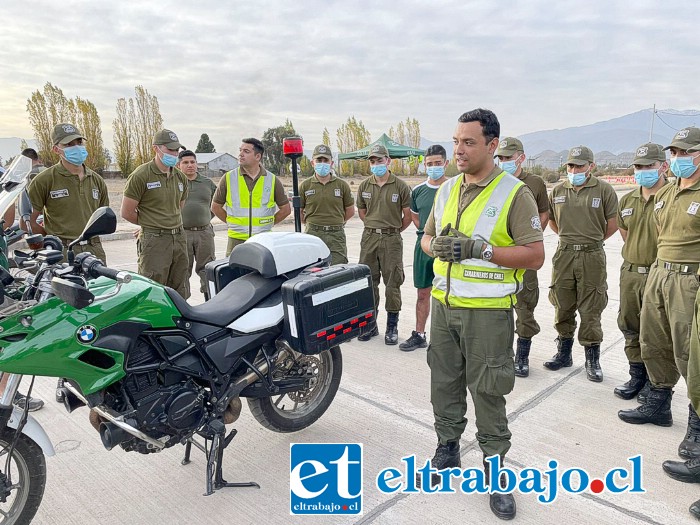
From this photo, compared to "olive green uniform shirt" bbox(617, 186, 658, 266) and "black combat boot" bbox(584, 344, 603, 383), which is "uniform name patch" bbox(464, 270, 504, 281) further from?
"black combat boot" bbox(584, 344, 603, 383)

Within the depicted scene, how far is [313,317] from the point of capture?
8.17 ft

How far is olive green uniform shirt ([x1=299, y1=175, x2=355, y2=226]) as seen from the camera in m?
4.88

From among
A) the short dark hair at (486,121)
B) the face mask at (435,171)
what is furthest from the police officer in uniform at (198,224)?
the short dark hair at (486,121)

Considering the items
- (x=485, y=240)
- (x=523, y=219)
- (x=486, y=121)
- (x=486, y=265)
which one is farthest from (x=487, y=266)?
(x=486, y=121)

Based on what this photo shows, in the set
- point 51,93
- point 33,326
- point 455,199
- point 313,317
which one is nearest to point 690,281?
point 455,199

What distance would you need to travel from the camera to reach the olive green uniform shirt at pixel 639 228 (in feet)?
10.9

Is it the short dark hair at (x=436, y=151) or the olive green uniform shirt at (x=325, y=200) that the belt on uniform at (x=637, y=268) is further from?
the olive green uniform shirt at (x=325, y=200)

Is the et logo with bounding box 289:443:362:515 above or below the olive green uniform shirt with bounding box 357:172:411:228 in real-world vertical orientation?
below

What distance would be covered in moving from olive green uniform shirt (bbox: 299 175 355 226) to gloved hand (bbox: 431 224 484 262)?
8.74 ft

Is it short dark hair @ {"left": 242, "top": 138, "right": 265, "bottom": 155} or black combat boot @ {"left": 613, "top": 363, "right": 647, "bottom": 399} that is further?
short dark hair @ {"left": 242, "top": 138, "right": 265, "bottom": 155}

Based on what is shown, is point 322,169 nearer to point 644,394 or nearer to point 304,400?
point 304,400

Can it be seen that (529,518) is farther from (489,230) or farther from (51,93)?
(51,93)

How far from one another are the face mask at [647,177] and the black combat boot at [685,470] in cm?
182

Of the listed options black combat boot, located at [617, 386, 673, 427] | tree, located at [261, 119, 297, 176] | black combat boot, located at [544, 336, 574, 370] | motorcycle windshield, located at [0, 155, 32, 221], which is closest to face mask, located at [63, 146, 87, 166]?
motorcycle windshield, located at [0, 155, 32, 221]
